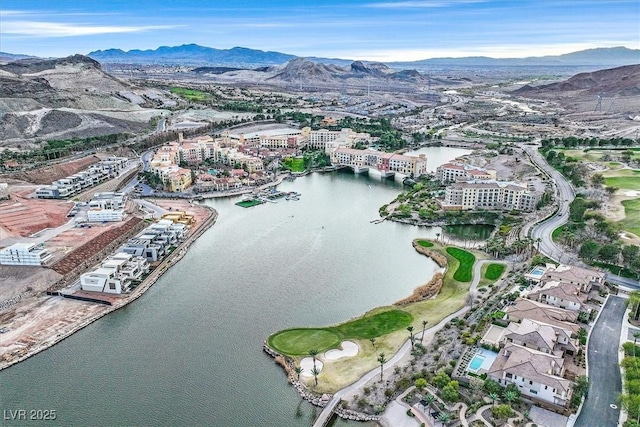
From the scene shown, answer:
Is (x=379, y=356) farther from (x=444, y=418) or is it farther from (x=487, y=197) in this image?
(x=487, y=197)

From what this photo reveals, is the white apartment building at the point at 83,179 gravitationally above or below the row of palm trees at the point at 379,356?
above

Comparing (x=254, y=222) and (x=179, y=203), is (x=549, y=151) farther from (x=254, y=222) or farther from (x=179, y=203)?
(x=179, y=203)

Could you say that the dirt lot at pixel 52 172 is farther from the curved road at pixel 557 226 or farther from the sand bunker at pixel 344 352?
the curved road at pixel 557 226

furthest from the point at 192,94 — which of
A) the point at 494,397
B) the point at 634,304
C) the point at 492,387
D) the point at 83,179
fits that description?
the point at 494,397

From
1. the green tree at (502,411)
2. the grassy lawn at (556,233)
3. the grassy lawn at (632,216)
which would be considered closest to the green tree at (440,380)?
the green tree at (502,411)

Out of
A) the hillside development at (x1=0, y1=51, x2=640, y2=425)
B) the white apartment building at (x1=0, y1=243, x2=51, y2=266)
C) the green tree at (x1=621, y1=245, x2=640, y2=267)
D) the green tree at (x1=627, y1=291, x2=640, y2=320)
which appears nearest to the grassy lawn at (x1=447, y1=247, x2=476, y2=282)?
the hillside development at (x1=0, y1=51, x2=640, y2=425)
